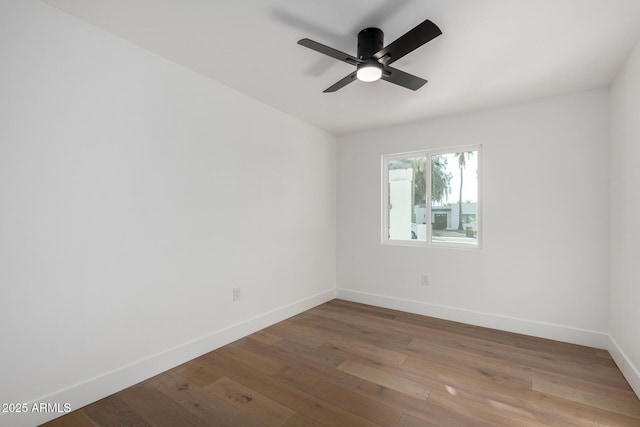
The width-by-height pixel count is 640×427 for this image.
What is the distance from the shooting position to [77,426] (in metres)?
1.68

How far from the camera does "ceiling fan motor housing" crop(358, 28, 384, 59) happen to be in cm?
185

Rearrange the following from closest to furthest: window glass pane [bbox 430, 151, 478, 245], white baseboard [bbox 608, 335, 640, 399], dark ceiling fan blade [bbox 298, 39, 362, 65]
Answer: dark ceiling fan blade [bbox 298, 39, 362, 65], white baseboard [bbox 608, 335, 640, 399], window glass pane [bbox 430, 151, 478, 245]

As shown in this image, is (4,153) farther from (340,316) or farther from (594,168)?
(594,168)

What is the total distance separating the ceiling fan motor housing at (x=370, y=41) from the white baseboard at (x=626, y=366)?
2.70m

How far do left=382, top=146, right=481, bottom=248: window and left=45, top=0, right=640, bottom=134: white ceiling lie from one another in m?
0.82

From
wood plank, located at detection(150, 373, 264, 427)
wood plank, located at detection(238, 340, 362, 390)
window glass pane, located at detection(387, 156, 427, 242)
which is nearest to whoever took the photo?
wood plank, located at detection(150, 373, 264, 427)

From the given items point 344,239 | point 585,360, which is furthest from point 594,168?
point 344,239

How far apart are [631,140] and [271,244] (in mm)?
3095

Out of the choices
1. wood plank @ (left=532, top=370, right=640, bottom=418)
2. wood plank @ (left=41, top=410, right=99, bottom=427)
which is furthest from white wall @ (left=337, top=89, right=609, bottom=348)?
wood plank @ (left=41, top=410, right=99, bottom=427)

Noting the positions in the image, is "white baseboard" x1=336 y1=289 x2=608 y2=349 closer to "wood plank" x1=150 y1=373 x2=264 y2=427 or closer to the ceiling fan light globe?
"wood plank" x1=150 y1=373 x2=264 y2=427

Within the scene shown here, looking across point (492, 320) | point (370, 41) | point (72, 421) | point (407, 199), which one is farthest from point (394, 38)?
point (72, 421)

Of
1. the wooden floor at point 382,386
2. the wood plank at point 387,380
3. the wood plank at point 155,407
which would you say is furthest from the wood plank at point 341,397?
the wood plank at point 155,407

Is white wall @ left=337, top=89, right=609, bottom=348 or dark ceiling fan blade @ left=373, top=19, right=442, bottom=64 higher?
dark ceiling fan blade @ left=373, top=19, right=442, bottom=64

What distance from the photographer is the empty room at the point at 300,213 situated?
1.72 metres
